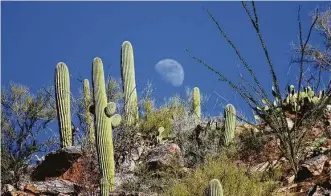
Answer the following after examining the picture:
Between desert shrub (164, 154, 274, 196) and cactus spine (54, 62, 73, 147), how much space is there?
3.84 meters

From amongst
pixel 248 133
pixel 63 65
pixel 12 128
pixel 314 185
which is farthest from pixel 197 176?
pixel 12 128

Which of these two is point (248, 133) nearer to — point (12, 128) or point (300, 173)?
point (300, 173)

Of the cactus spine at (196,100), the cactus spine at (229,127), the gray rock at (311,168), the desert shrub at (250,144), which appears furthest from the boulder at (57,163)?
the gray rock at (311,168)

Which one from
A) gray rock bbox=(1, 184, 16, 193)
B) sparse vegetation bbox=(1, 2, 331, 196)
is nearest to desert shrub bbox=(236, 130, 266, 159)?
sparse vegetation bbox=(1, 2, 331, 196)

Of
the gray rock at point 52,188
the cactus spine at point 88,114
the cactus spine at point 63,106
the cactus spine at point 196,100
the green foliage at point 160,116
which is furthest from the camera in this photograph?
the cactus spine at point 196,100

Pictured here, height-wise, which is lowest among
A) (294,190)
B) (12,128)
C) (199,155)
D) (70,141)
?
(294,190)

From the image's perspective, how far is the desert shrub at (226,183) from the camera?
28.1 feet

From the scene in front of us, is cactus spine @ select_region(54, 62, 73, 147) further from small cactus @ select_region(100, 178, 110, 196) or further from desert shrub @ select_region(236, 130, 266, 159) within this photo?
desert shrub @ select_region(236, 130, 266, 159)

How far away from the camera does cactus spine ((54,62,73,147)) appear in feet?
41.5

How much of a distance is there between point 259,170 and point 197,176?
3.87 feet

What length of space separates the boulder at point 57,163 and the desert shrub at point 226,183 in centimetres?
282

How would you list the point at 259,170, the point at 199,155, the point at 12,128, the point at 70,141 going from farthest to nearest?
1. the point at 12,128
2. the point at 70,141
3. the point at 199,155
4. the point at 259,170

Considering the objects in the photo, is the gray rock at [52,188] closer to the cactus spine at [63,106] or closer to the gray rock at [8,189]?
the gray rock at [8,189]

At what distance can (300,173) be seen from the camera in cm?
880
